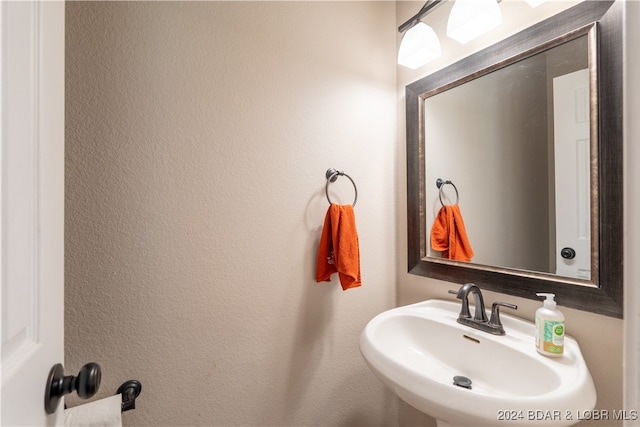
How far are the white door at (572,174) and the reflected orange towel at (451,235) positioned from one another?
0.30 m

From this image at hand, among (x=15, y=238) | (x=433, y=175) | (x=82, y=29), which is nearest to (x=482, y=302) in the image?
(x=433, y=175)

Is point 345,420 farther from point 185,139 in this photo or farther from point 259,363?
point 185,139

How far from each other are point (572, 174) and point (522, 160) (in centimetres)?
15

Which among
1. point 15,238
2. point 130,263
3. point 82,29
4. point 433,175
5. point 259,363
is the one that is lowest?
point 259,363

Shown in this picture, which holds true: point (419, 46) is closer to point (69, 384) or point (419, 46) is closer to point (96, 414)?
point (69, 384)

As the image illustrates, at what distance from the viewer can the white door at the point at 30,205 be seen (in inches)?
13.0

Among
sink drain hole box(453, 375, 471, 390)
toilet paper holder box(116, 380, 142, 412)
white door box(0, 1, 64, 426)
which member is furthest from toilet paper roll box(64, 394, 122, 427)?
sink drain hole box(453, 375, 471, 390)

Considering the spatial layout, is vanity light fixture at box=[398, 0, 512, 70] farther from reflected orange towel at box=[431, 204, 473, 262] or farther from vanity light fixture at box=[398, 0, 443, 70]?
reflected orange towel at box=[431, 204, 473, 262]

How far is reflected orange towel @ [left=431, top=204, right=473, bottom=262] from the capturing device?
3.66 ft

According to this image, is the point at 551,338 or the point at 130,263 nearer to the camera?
the point at 551,338

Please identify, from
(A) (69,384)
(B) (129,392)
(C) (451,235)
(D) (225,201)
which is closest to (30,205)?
(A) (69,384)

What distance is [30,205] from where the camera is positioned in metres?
0.38

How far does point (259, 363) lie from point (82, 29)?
1.22 meters

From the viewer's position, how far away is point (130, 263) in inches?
33.8
